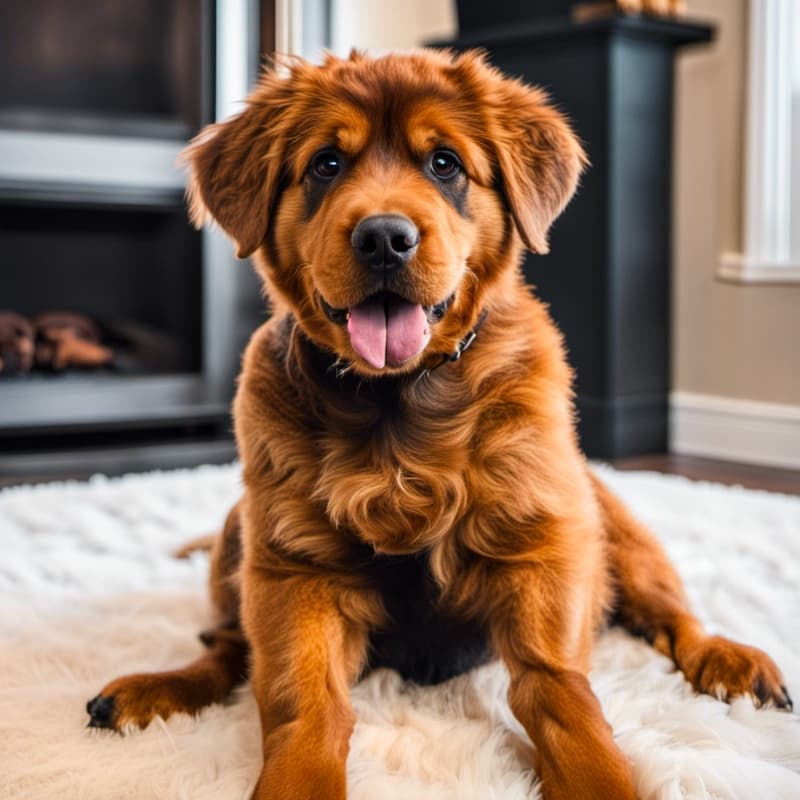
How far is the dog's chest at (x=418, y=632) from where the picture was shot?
5.24ft

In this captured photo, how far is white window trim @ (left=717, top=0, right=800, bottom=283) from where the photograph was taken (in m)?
4.13

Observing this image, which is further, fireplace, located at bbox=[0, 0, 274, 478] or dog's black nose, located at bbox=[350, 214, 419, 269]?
fireplace, located at bbox=[0, 0, 274, 478]

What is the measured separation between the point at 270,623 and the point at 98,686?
43 centimetres

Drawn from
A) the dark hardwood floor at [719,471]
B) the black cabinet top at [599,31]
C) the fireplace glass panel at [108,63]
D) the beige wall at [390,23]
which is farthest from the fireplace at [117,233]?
the dark hardwood floor at [719,471]

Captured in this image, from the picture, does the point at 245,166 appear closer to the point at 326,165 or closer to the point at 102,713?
the point at 326,165

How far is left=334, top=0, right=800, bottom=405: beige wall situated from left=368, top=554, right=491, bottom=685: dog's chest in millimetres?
2835

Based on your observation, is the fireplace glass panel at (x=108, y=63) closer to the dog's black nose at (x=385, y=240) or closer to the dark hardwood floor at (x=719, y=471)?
the dark hardwood floor at (x=719, y=471)

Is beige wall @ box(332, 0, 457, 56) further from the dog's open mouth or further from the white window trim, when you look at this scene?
the dog's open mouth

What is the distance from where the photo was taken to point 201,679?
5.65 feet

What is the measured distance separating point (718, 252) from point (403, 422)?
10.3ft

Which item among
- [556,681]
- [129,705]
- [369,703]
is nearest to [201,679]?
[129,705]

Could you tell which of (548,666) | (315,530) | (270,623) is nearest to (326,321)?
(315,530)

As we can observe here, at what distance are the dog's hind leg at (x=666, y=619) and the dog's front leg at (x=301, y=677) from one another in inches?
21.8

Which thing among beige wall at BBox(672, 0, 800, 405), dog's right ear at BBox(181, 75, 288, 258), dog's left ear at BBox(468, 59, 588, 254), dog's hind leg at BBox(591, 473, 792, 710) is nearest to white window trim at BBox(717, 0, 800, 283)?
beige wall at BBox(672, 0, 800, 405)
